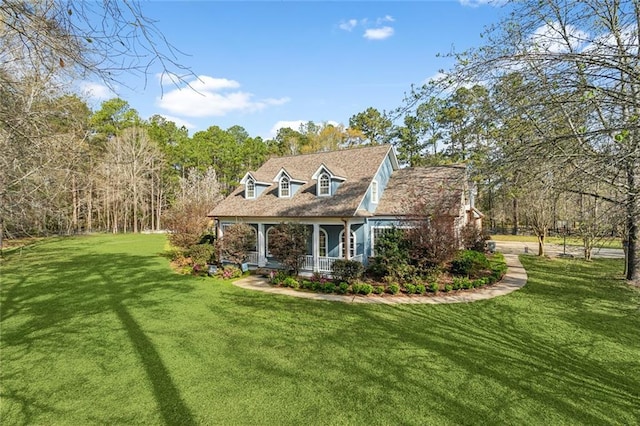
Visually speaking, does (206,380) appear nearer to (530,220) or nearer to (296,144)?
(530,220)

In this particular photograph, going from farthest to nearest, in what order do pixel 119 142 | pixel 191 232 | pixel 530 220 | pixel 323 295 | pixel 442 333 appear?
1. pixel 119 142
2. pixel 530 220
3. pixel 191 232
4. pixel 323 295
5. pixel 442 333

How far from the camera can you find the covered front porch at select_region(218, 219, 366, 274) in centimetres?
1535

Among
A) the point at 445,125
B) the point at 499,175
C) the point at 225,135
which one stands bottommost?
the point at 499,175

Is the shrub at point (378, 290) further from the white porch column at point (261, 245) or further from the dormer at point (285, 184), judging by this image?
the dormer at point (285, 184)

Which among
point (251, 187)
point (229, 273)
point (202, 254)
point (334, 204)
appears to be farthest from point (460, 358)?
point (251, 187)

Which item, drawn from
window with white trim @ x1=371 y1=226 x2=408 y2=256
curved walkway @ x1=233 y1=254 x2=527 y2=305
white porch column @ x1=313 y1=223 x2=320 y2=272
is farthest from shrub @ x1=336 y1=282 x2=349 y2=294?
window with white trim @ x1=371 y1=226 x2=408 y2=256

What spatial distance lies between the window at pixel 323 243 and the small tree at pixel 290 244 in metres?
1.41

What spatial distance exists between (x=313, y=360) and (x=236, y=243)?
10.4 meters

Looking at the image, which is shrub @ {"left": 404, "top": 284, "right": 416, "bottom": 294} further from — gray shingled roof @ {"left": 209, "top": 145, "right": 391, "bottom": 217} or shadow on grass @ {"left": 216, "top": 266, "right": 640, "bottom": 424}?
gray shingled roof @ {"left": 209, "top": 145, "right": 391, "bottom": 217}

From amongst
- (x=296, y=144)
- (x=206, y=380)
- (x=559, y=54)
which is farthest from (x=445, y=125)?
(x=296, y=144)

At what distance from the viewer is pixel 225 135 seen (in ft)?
174

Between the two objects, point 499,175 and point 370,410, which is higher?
point 499,175

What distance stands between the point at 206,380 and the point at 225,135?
169ft

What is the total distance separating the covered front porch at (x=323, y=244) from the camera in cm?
1535
